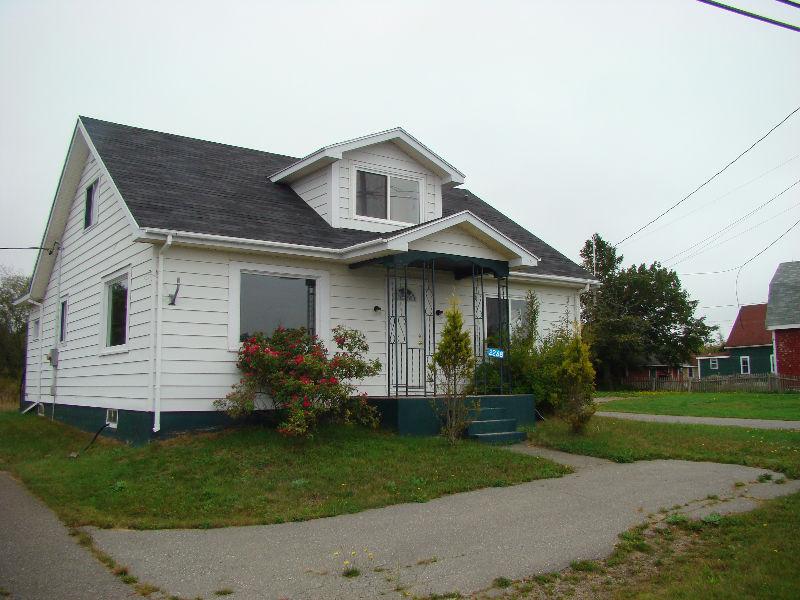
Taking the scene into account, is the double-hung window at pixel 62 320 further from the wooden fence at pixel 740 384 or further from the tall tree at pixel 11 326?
the wooden fence at pixel 740 384

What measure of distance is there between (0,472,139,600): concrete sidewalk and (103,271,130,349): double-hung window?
4.99 meters

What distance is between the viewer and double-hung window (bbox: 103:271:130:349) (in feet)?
42.2

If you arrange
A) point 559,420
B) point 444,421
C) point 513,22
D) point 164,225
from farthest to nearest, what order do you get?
point 559,420, point 444,421, point 164,225, point 513,22

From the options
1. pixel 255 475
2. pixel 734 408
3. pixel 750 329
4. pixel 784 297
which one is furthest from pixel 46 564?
pixel 750 329

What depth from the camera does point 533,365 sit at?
14.6m

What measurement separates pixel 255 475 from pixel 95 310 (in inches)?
267

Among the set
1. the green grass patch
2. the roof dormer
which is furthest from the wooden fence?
the green grass patch

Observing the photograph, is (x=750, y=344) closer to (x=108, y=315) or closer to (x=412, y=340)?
(x=412, y=340)

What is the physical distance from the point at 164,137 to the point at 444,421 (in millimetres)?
9491

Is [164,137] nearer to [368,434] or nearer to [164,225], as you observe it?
[164,225]

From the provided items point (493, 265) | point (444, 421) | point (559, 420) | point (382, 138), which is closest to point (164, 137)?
point (382, 138)

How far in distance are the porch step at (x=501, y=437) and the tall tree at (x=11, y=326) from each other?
22.9 metres

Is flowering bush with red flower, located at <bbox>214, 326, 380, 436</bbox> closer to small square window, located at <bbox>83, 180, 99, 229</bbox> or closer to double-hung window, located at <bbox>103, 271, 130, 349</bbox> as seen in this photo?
double-hung window, located at <bbox>103, 271, 130, 349</bbox>

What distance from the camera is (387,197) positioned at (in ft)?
49.8
